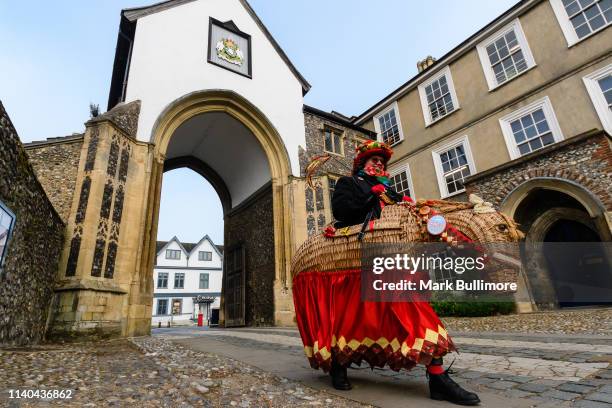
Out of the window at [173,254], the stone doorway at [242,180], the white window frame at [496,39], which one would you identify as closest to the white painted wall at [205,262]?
the window at [173,254]

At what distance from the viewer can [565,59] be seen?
10.4m

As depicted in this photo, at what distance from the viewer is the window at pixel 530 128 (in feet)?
34.2

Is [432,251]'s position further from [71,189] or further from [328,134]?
[328,134]

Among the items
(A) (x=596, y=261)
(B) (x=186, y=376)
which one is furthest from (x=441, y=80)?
(B) (x=186, y=376)

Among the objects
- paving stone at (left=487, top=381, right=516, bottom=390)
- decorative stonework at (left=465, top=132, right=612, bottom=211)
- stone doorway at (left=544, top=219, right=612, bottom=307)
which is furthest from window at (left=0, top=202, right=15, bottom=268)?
stone doorway at (left=544, top=219, right=612, bottom=307)

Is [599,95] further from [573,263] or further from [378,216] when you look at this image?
[378,216]

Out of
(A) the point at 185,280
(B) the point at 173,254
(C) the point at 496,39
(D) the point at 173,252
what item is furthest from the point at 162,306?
(C) the point at 496,39

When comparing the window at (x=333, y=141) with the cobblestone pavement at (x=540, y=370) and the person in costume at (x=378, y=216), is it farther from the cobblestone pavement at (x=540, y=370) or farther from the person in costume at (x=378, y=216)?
the person in costume at (x=378, y=216)

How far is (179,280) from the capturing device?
123 ft

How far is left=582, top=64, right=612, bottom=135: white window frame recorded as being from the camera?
9273 millimetres

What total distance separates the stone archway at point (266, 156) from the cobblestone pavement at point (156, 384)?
549 cm

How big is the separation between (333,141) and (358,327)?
41.9ft

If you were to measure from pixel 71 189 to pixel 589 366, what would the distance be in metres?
9.74

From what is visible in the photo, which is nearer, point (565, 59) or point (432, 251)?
point (432, 251)
